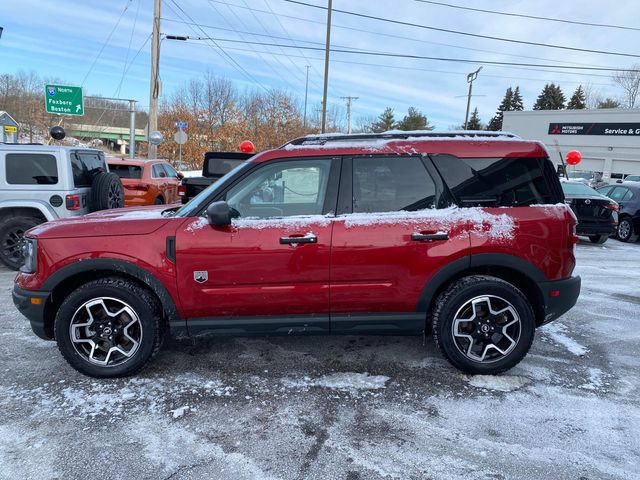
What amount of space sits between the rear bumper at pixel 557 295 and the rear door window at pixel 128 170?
9329mm

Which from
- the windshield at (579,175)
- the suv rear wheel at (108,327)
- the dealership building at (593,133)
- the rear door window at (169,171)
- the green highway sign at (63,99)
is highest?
the dealership building at (593,133)

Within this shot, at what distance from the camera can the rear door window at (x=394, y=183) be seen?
3.50 m

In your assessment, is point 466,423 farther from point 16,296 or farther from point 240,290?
point 16,296

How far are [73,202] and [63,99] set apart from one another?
16.3m

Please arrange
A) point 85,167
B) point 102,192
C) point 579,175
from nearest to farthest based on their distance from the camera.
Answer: point 102,192, point 85,167, point 579,175

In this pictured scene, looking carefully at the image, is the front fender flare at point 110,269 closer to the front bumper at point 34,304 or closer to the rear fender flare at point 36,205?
the front bumper at point 34,304

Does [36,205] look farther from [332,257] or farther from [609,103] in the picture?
[609,103]

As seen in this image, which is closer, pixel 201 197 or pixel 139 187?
pixel 201 197

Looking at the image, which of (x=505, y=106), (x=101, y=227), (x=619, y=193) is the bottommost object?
(x=101, y=227)

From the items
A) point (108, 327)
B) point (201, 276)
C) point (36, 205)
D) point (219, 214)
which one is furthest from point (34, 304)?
point (36, 205)

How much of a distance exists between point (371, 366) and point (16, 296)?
286cm

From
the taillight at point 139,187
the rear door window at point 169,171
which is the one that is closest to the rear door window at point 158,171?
the rear door window at point 169,171

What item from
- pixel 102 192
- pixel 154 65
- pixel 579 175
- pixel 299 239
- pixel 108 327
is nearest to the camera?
pixel 299 239

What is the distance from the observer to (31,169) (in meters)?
6.59
